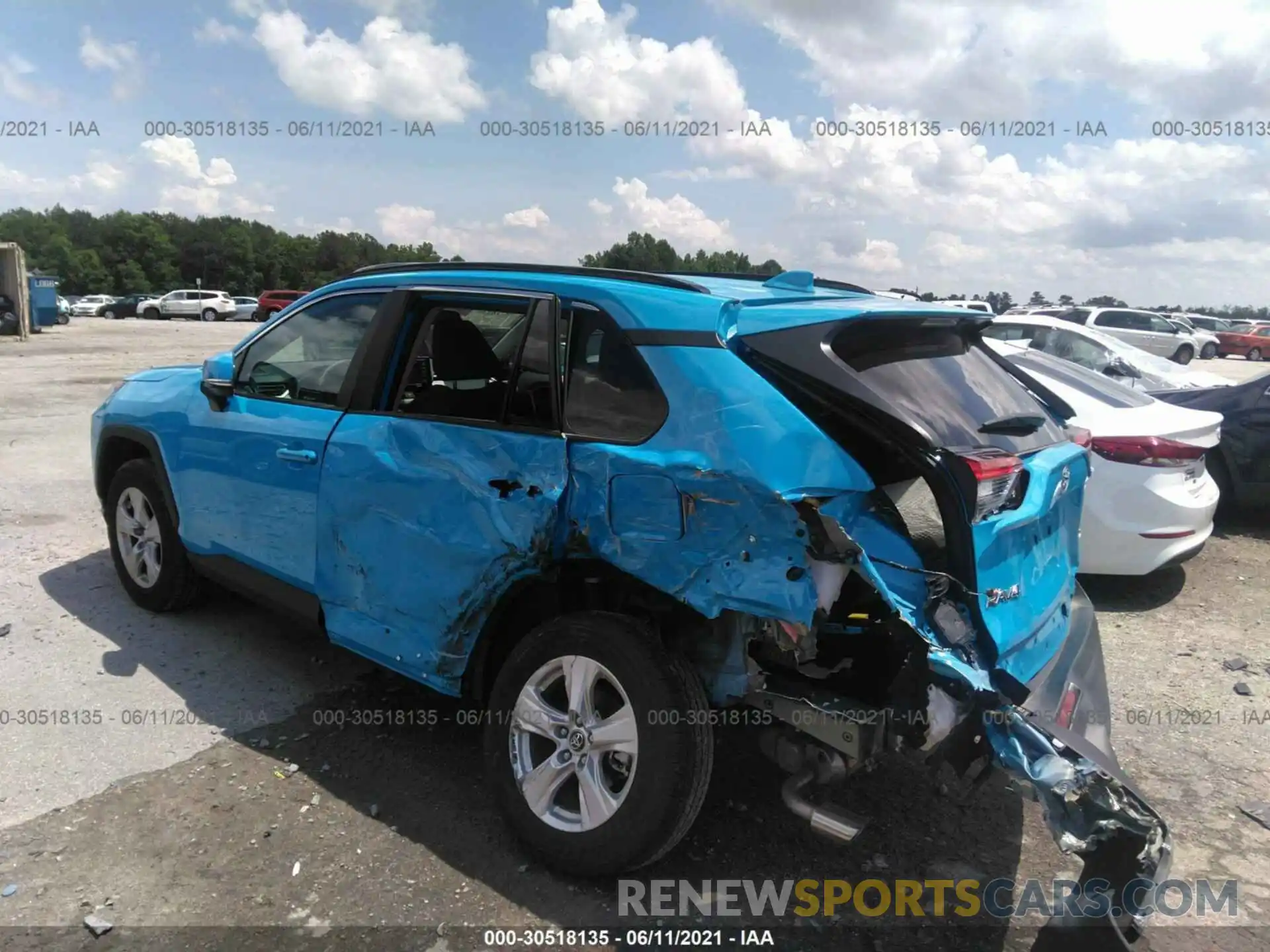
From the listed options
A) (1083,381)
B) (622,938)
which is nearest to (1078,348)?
(1083,381)

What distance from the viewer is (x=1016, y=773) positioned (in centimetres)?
235

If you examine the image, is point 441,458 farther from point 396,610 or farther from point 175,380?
point 175,380

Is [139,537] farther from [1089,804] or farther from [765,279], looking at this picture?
[1089,804]

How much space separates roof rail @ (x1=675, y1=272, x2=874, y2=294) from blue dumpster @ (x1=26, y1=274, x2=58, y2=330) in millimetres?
35550

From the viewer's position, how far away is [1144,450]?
17.0ft

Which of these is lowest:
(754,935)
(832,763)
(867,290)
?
(754,935)

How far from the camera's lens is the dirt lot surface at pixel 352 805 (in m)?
2.68

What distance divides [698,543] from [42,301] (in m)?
37.6

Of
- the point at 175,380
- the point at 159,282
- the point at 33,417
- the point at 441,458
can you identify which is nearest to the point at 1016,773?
the point at 441,458

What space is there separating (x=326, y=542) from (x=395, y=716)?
0.88 m

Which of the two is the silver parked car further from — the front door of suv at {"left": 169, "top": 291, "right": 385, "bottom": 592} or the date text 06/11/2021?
the date text 06/11/2021

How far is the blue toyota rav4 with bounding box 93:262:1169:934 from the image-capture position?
2438mm

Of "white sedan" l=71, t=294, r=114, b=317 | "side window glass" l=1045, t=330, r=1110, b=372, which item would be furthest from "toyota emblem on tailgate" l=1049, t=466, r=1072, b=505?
"white sedan" l=71, t=294, r=114, b=317

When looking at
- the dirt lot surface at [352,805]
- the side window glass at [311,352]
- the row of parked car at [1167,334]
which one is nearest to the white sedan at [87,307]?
the row of parked car at [1167,334]
